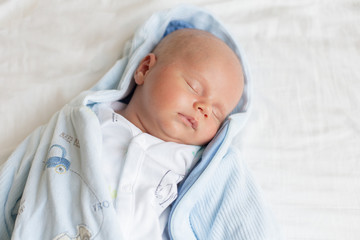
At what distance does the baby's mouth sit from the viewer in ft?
3.77

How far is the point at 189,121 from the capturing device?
1159 millimetres

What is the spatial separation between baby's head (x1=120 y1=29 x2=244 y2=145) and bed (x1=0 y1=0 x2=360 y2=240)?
14cm

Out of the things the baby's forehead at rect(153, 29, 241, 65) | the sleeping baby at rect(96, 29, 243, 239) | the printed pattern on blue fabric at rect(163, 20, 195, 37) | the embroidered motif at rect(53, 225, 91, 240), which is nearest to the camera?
the embroidered motif at rect(53, 225, 91, 240)

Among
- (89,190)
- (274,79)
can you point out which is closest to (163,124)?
(89,190)

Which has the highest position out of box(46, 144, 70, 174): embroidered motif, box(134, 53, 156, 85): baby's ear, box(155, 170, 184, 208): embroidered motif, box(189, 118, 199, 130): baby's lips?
box(134, 53, 156, 85): baby's ear

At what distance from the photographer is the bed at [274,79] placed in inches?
45.4

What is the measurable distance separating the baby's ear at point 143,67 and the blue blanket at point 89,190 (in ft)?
0.12

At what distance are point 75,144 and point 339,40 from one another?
3.33ft

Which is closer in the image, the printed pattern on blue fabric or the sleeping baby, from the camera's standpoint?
the sleeping baby

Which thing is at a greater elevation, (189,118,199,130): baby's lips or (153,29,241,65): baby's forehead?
(153,29,241,65): baby's forehead

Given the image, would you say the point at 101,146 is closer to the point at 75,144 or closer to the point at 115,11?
the point at 75,144

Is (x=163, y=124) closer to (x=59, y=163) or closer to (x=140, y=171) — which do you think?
(x=140, y=171)

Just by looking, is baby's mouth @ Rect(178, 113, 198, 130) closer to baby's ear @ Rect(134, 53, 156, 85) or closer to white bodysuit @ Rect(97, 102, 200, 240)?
white bodysuit @ Rect(97, 102, 200, 240)

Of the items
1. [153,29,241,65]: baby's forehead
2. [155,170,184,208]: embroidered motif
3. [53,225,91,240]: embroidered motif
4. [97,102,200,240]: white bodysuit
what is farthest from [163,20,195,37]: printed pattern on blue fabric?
[53,225,91,240]: embroidered motif
